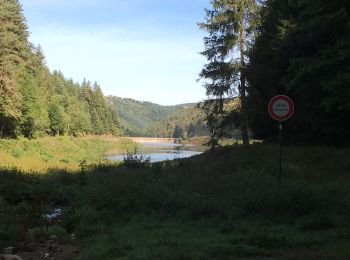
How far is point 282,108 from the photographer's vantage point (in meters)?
13.3

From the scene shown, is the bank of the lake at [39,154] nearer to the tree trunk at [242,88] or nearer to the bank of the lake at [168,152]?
the bank of the lake at [168,152]

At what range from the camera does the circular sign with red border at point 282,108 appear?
13.3m

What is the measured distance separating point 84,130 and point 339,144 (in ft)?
300

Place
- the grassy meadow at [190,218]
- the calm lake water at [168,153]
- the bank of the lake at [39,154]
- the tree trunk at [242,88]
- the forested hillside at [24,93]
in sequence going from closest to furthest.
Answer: the grassy meadow at [190,218] < the calm lake water at [168,153] < the tree trunk at [242,88] < the bank of the lake at [39,154] < the forested hillside at [24,93]

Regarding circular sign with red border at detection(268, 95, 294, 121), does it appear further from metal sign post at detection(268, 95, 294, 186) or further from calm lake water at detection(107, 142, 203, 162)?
calm lake water at detection(107, 142, 203, 162)

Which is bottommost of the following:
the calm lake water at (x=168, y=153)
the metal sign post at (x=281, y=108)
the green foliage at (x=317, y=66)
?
the calm lake water at (x=168, y=153)

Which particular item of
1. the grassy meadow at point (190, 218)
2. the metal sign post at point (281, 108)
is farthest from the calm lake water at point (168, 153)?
the metal sign post at point (281, 108)

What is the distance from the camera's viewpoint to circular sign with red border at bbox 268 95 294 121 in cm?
1327

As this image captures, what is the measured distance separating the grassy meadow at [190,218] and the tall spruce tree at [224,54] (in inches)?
804

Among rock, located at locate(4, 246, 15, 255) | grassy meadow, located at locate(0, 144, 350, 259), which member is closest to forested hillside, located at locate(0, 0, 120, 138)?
grassy meadow, located at locate(0, 144, 350, 259)

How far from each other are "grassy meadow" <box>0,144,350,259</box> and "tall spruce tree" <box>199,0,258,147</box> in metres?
20.4

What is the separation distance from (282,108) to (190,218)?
443 cm

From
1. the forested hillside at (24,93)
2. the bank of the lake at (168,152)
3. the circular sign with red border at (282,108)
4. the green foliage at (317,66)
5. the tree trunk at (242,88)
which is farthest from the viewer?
the forested hillside at (24,93)

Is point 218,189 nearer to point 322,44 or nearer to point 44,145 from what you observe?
point 322,44
